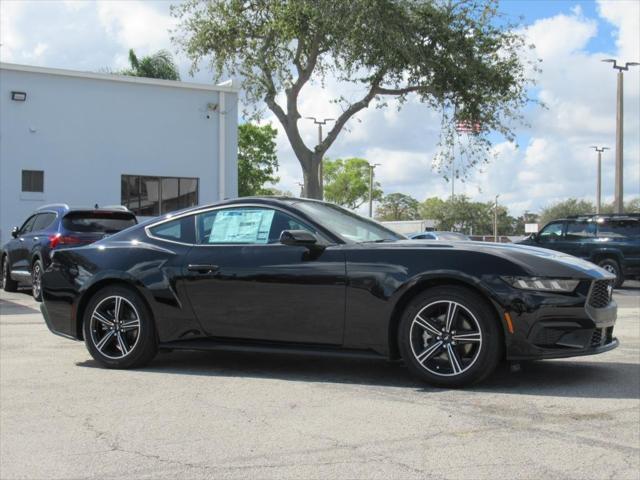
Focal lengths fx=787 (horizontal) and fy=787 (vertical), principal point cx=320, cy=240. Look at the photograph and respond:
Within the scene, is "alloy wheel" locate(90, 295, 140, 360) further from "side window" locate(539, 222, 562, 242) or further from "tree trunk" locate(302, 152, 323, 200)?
"tree trunk" locate(302, 152, 323, 200)

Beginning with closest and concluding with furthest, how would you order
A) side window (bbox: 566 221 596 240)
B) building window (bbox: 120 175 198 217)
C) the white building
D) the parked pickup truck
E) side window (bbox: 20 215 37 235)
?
1. side window (bbox: 20 215 37 235)
2. the parked pickup truck
3. side window (bbox: 566 221 596 240)
4. the white building
5. building window (bbox: 120 175 198 217)

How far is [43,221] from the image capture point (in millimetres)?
14031

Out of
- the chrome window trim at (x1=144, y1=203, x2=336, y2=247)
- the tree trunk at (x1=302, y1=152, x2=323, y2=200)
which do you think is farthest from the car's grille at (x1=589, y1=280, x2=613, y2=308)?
the tree trunk at (x1=302, y1=152, x2=323, y2=200)

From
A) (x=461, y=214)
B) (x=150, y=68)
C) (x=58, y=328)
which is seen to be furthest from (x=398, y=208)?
(x=58, y=328)

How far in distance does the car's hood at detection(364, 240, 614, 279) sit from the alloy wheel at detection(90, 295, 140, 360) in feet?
6.73

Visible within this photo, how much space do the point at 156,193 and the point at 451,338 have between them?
69.9 feet

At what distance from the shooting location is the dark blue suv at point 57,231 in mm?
13234

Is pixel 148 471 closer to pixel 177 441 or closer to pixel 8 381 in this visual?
pixel 177 441

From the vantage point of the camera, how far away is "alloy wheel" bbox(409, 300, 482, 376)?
539 cm

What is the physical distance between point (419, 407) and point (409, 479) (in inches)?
52.9

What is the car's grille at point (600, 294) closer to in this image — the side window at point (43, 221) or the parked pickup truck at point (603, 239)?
the side window at point (43, 221)

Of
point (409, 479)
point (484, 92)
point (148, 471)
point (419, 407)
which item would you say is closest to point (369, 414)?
point (419, 407)

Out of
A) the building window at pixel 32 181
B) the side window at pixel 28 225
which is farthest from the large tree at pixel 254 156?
the side window at pixel 28 225

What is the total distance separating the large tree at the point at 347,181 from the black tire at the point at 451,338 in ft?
271
